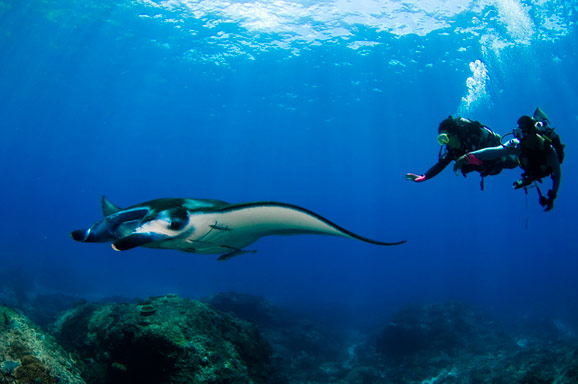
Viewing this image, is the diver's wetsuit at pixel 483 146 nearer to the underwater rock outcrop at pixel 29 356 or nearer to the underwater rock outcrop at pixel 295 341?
the underwater rock outcrop at pixel 29 356

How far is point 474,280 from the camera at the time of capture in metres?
64.9

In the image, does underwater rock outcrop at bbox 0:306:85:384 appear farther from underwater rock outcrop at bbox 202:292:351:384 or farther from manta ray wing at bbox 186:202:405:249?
underwater rock outcrop at bbox 202:292:351:384

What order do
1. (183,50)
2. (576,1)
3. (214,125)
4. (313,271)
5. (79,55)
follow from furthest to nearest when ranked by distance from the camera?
(313,271), (214,125), (79,55), (183,50), (576,1)

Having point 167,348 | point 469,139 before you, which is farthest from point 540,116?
point 167,348

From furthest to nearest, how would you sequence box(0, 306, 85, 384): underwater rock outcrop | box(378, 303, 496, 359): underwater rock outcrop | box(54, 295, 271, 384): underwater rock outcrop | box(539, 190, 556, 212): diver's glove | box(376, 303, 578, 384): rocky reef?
box(378, 303, 496, 359): underwater rock outcrop
box(376, 303, 578, 384): rocky reef
box(539, 190, 556, 212): diver's glove
box(54, 295, 271, 384): underwater rock outcrop
box(0, 306, 85, 384): underwater rock outcrop

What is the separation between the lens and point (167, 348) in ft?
10.2

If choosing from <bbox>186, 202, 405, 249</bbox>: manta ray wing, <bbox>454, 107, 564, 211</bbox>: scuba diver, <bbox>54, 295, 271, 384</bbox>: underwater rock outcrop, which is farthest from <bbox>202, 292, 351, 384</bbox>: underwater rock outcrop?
<bbox>454, 107, 564, 211</bbox>: scuba diver

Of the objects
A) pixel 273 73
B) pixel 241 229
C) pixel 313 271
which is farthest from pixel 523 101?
pixel 313 271

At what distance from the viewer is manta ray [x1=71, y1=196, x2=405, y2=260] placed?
1894mm

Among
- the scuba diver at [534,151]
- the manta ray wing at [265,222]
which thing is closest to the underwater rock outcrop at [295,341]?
the manta ray wing at [265,222]

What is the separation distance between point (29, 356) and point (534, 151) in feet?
17.4

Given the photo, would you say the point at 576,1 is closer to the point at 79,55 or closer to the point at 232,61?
the point at 232,61

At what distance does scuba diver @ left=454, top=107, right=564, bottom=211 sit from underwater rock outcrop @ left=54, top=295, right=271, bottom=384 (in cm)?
364

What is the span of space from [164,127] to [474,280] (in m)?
69.3
